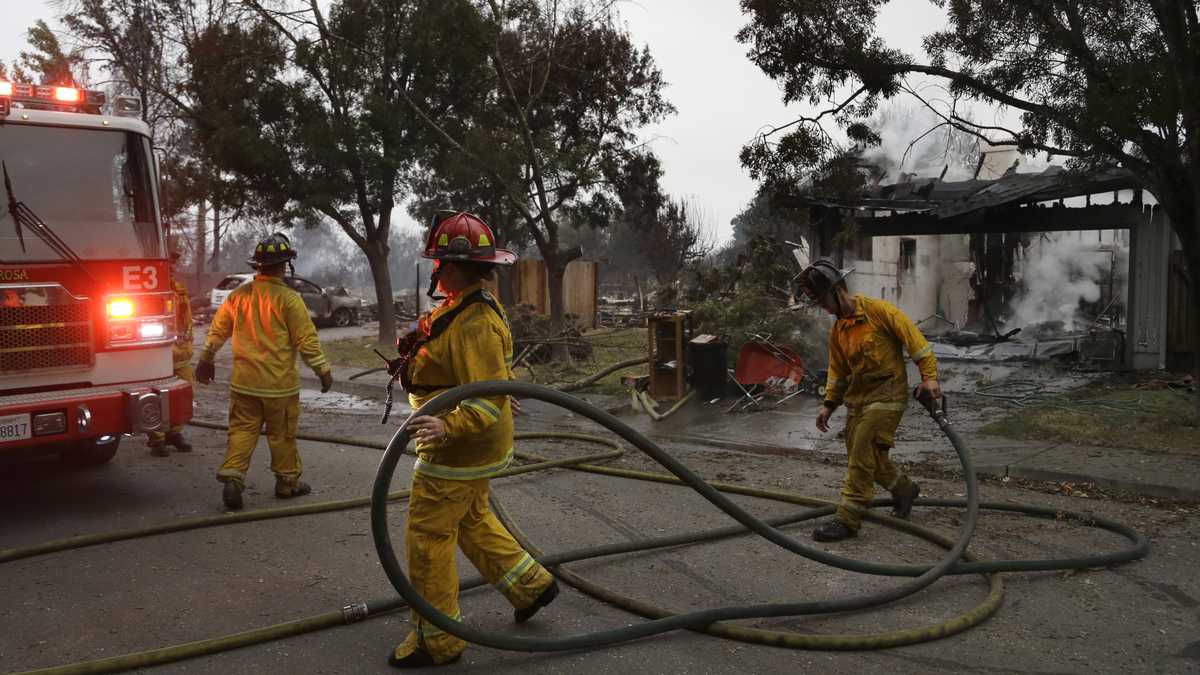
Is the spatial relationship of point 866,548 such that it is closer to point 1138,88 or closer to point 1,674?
point 1,674

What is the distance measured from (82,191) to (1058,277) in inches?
782

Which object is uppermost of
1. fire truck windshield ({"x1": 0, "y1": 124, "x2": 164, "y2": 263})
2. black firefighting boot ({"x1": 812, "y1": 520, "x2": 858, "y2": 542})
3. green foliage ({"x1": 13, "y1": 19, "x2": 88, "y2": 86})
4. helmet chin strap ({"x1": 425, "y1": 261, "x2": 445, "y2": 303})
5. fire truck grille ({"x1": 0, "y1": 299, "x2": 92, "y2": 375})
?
green foliage ({"x1": 13, "y1": 19, "x2": 88, "y2": 86})

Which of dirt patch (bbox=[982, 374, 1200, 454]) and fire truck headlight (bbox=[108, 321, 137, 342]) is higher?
fire truck headlight (bbox=[108, 321, 137, 342])

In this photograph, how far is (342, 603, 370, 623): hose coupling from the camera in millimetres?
4028

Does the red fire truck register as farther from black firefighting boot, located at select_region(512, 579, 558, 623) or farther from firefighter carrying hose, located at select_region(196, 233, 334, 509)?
black firefighting boot, located at select_region(512, 579, 558, 623)

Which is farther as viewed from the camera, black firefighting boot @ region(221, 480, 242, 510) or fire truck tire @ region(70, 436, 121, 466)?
fire truck tire @ region(70, 436, 121, 466)

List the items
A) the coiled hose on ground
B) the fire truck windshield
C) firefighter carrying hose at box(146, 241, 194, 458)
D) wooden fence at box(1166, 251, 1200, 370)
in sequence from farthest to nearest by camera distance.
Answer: wooden fence at box(1166, 251, 1200, 370)
firefighter carrying hose at box(146, 241, 194, 458)
the fire truck windshield
the coiled hose on ground

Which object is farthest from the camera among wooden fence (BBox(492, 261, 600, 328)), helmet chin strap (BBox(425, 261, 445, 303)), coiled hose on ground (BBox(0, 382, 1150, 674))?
wooden fence (BBox(492, 261, 600, 328))

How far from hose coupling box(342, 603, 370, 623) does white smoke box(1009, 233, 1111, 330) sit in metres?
18.9

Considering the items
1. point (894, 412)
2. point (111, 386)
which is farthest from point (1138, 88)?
point (111, 386)

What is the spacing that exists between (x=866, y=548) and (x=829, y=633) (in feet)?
4.59

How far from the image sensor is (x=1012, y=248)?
2102 cm

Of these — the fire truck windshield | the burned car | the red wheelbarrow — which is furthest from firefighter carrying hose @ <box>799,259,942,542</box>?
the burned car

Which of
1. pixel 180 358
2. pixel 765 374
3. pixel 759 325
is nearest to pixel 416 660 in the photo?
pixel 180 358
